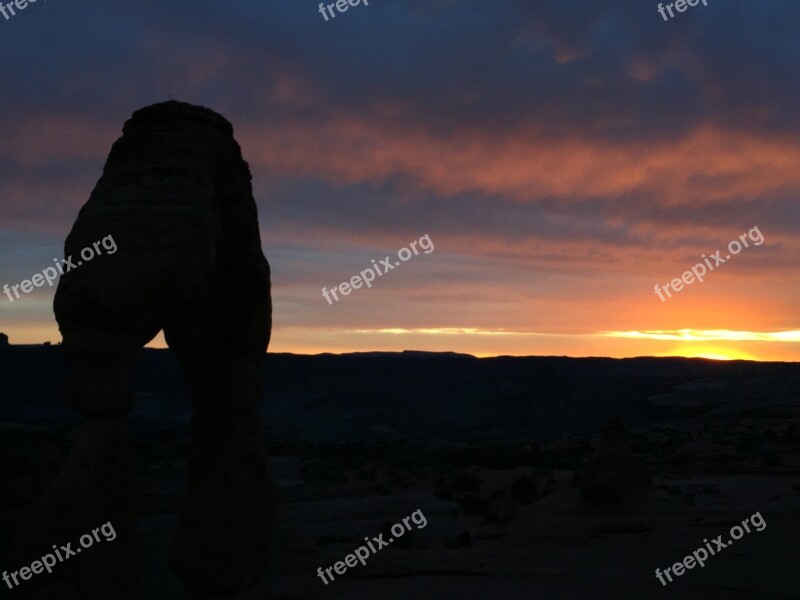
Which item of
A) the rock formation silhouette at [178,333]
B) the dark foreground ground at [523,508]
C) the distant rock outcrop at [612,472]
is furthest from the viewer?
the distant rock outcrop at [612,472]

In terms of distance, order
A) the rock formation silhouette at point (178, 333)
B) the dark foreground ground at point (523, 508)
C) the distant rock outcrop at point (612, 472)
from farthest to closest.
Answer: the distant rock outcrop at point (612, 472), the dark foreground ground at point (523, 508), the rock formation silhouette at point (178, 333)

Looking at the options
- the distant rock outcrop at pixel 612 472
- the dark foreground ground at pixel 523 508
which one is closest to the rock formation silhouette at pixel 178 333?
the dark foreground ground at pixel 523 508

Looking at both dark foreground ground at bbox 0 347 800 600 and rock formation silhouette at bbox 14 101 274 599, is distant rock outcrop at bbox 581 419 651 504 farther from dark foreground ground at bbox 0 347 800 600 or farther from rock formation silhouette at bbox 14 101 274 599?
rock formation silhouette at bbox 14 101 274 599

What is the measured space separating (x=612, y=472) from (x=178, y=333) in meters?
13.2

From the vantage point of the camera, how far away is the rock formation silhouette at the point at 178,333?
501cm

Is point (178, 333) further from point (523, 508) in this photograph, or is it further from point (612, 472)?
point (523, 508)

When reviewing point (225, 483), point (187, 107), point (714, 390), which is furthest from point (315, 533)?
point (714, 390)

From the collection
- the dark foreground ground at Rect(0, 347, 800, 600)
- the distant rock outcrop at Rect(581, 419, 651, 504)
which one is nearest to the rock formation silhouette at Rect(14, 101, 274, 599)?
the dark foreground ground at Rect(0, 347, 800, 600)

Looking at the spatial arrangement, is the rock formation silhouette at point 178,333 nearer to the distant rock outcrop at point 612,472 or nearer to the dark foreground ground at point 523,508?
the dark foreground ground at point 523,508

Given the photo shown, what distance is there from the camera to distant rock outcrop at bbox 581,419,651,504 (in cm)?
1728

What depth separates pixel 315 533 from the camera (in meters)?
17.0

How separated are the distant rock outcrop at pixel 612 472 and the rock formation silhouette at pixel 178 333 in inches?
465

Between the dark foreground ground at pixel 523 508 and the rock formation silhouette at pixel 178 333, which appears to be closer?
the rock formation silhouette at pixel 178 333

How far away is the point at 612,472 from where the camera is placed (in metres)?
17.3
